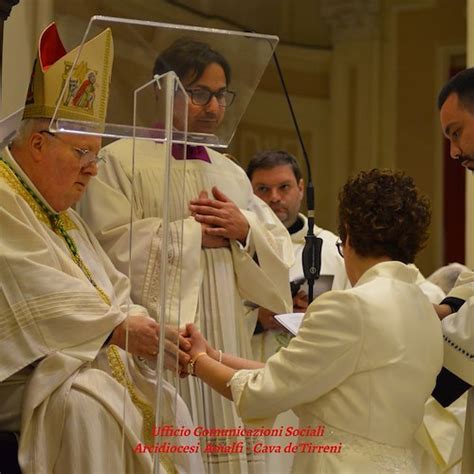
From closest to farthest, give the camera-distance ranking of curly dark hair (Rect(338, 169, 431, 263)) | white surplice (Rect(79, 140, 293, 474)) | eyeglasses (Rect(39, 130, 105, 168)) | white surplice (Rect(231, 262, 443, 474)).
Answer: white surplice (Rect(231, 262, 443, 474)), curly dark hair (Rect(338, 169, 431, 263)), eyeglasses (Rect(39, 130, 105, 168)), white surplice (Rect(79, 140, 293, 474))

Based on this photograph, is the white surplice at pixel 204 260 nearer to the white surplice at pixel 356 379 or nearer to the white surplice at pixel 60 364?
the white surplice at pixel 60 364

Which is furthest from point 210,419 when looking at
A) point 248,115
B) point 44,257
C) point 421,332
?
point 248,115

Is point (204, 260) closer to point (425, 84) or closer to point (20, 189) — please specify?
point (20, 189)

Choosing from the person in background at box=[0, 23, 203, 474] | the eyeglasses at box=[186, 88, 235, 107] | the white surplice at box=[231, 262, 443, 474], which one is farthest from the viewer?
the eyeglasses at box=[186, 88, 235, 107]

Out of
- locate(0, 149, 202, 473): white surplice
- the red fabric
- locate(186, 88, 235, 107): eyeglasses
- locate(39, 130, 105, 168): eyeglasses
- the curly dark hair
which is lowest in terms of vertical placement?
locate(0, 149, 202, 473): white surplice

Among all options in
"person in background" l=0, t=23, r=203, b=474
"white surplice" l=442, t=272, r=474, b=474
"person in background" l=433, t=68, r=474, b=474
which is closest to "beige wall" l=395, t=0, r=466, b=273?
"person in background" l=433, t=68, r=474, b=474

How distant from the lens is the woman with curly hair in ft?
11.2

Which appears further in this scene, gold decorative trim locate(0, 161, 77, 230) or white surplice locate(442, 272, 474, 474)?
gold decorative trim locate(0, 161, 77, 230)

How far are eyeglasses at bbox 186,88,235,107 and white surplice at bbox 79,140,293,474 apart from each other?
234 mm

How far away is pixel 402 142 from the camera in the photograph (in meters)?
11.3

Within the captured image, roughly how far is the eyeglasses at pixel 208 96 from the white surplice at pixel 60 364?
715 mm

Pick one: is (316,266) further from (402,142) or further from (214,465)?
(402,142)

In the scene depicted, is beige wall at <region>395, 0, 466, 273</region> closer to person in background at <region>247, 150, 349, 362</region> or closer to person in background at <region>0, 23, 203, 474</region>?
person in background at <region>247, 150, 349, 362</region>

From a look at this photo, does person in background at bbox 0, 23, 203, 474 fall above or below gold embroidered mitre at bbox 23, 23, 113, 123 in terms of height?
below
